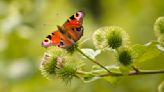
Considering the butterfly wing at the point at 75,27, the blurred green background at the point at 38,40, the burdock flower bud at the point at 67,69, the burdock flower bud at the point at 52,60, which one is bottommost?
the burdock flower bud at the point at 67,69

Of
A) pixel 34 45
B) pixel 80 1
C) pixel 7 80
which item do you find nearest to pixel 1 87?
pixel 7 80

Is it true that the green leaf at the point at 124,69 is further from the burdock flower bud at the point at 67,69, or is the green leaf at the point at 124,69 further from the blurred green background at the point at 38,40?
the blurred green background at the point at 38,40

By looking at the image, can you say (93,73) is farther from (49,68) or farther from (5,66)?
(5,66)

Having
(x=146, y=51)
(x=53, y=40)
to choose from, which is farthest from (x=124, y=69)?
(x=53, y=40)

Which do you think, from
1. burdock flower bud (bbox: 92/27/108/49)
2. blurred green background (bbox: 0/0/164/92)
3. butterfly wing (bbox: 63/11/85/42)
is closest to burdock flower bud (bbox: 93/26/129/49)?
burdock flower bud (bbox: 92/27/108/49)

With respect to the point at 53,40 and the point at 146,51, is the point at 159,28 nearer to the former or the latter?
the point at 146,51

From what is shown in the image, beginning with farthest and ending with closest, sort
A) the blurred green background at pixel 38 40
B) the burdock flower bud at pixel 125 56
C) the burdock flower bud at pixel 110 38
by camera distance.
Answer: the blurred green background at pixel 38 40 < the burdock flower bud at pixel 110 38 < the burdock flower bud at pixel 125 56

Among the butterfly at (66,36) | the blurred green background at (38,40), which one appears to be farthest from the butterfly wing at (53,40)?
the blurred green background at (38,40)
